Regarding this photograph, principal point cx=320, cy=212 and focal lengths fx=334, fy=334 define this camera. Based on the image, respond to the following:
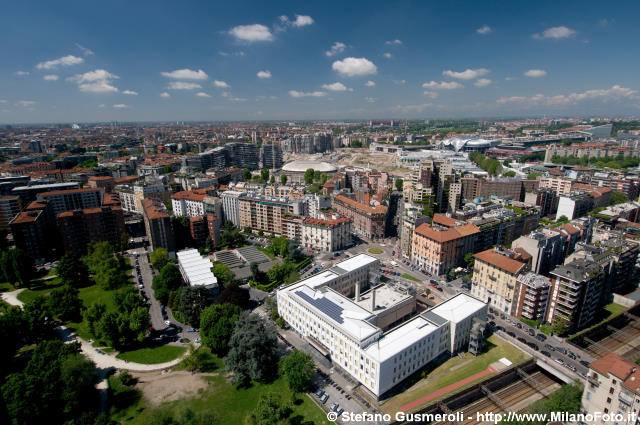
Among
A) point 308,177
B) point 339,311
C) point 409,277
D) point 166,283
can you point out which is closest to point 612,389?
point 339,311

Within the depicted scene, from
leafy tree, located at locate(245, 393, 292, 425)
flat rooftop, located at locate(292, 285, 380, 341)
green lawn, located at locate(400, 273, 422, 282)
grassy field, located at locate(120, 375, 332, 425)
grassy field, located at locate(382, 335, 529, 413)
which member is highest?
flat rooftop, located at locate(292, 285, 380, 341)

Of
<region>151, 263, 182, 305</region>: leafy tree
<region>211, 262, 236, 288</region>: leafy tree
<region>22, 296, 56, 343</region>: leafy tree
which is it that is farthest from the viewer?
<region>211, 262, 236, 288</region>: leafy tree

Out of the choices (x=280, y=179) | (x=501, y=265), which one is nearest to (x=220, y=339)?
(x=501, y=265)

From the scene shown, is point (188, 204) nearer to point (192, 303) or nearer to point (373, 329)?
point (192, 303)

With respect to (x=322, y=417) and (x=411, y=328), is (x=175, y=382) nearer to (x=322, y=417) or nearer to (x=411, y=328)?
(x=322, y=417)

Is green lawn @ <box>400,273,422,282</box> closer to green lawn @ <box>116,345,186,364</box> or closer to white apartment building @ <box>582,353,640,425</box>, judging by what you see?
white apartment building @ <box>582,353,640,425</box>

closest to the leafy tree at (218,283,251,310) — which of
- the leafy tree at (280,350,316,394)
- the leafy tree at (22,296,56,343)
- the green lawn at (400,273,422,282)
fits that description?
the leafy tree at (280,350,316,394)
